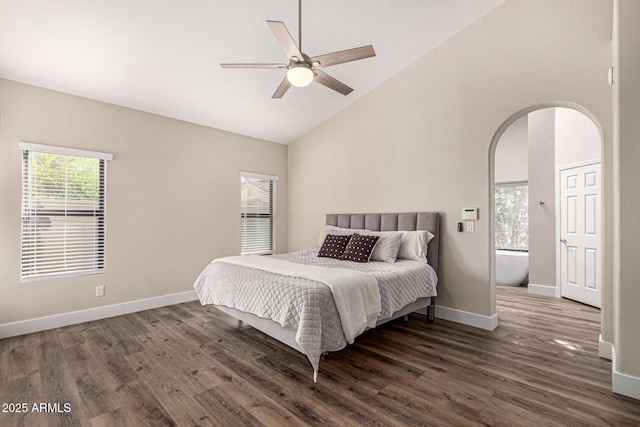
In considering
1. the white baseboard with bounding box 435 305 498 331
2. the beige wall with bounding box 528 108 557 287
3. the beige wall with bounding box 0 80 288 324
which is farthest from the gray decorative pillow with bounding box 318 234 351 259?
the beige wall with bounding box 528 108 557 287

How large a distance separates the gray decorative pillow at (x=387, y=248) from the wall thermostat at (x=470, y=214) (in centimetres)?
75

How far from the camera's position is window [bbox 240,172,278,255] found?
17.2 ft

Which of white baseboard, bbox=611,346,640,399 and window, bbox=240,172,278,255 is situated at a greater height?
window, bbox=240,172,278,255

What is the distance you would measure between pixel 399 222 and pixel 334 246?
92 centimetres

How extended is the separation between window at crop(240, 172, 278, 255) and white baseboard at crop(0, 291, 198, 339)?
4.23 feet

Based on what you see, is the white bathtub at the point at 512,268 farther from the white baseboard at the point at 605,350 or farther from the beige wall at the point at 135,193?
the beige wall at the point at 135,193

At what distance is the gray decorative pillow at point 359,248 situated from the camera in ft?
11.9

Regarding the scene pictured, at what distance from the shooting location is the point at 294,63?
2.32 meters

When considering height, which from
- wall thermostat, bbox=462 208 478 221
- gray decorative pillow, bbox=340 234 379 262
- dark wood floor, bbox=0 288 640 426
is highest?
wall thermostat, bbox=462 208 478 221

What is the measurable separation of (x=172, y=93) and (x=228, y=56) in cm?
100

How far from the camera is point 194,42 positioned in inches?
118

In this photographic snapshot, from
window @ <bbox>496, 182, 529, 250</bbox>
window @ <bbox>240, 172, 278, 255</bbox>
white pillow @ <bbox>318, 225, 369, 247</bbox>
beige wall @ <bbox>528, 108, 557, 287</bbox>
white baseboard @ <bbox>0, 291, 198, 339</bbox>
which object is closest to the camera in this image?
white baseboard @ <bbox>0, 291, 198, 339</bbox>

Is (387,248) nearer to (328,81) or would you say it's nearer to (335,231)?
(335,231)

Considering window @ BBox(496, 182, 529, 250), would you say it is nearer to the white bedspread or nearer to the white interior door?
the white interior door
